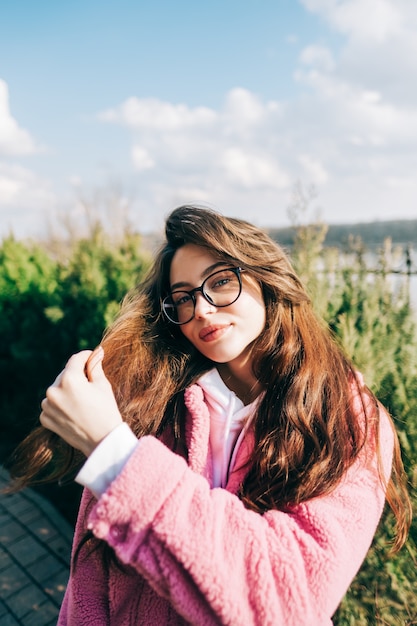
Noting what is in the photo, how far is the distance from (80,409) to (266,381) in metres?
0.74

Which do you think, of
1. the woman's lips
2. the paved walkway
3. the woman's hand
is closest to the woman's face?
the woman's lips

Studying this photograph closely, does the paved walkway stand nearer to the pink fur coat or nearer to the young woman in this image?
the young woman

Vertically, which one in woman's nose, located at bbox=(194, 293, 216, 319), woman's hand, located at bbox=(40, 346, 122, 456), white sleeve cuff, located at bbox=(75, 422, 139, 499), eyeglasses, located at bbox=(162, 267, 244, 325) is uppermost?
eyeglasses, located at bbox=(162, 267, 244, 325)

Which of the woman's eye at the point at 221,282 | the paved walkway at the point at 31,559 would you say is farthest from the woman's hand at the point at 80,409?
the paved walkway at the point at 31,559

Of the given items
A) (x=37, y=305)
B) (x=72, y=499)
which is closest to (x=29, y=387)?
(x=37, y=305)

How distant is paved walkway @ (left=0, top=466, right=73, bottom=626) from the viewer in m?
3.11

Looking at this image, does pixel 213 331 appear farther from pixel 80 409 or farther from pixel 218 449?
pixel 80 409

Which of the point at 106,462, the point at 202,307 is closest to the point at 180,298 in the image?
the point at 202,307

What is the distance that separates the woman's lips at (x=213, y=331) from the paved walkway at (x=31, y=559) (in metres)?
2.75

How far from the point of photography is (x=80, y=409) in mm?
1137

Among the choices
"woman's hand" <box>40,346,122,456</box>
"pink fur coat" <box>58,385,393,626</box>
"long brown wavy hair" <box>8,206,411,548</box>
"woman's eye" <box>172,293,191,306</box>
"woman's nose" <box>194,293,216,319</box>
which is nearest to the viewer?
"pink fur coat" <box>58,385,393,626</box>

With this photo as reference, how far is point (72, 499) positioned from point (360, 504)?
361 centimetres

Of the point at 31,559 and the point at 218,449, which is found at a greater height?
the point at 218,449

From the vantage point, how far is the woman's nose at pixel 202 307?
4.99ft
